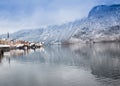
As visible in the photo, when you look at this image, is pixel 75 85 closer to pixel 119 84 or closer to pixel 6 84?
pixel 119 84

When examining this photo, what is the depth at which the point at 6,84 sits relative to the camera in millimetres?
33000

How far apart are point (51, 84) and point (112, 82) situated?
6885 mm

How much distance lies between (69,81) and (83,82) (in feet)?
6.28

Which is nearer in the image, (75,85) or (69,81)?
(75,85)

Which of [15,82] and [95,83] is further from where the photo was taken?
[15,82]

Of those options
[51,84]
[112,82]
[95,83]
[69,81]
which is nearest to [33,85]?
[51,84]

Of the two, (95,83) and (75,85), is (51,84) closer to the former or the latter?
(75,85)

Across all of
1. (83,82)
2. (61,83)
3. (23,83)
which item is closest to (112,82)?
(83,82)

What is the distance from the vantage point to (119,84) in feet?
101

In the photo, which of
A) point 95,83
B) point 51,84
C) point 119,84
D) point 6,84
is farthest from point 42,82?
point 119,84

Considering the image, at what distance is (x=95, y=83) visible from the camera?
105 ft

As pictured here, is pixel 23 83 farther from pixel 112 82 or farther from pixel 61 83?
pixel 112 82

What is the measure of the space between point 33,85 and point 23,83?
208cm

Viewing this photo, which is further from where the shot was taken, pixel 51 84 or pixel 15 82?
pixel 15 82
